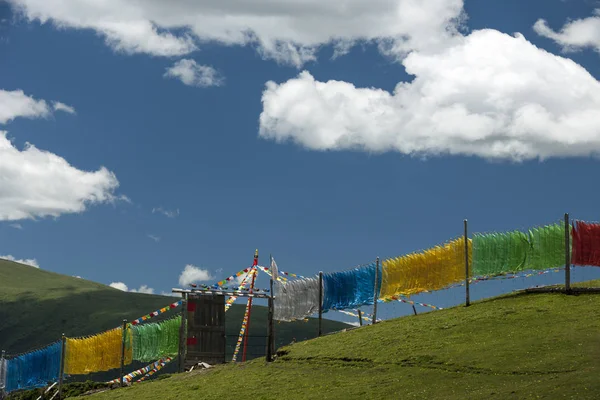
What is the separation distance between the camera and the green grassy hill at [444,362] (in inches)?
1022

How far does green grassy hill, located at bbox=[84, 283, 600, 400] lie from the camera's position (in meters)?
26.0

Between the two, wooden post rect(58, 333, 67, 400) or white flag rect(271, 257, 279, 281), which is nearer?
wooden post rect(58, 333, 67, 400)

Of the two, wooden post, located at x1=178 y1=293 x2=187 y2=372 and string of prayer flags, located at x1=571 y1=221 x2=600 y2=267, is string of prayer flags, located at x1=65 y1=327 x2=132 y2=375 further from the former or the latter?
string of prayer flags, located at x1=571 y1=221 x2=600 y2=267

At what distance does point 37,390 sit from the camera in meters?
50.2

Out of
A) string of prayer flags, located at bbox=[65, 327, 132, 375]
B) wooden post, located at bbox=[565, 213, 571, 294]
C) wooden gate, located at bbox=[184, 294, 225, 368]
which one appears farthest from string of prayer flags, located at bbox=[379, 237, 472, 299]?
string of prayer flags, located at bbox=[65, 327, 132, 375]

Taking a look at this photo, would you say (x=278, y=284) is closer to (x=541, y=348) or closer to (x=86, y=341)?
(x=86, y=341)

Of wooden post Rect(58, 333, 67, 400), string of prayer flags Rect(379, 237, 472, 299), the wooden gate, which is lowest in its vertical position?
wooden post Rect(58, 333, 67, 400)

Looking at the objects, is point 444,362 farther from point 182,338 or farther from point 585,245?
point 182,338

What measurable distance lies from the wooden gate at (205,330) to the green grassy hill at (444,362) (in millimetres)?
3292

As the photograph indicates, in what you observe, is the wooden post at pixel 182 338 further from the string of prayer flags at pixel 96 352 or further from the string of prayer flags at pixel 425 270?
the string of prayer flags at pixel 425 270

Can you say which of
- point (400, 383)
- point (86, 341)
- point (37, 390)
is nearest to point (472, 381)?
point (400, 383)

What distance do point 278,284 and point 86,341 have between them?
1225 cm

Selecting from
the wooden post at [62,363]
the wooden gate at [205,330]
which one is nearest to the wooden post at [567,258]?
the wooden gate at [205,330]

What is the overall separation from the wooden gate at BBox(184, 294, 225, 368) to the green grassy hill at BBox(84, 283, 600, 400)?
10.8 feet
